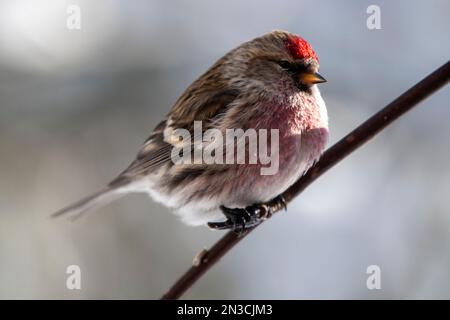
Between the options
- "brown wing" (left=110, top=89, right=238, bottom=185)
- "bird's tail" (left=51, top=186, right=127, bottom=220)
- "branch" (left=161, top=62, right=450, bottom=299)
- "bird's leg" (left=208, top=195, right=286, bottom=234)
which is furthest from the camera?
"bird's tail" (left=51, top=186, right=127, bottom=220)

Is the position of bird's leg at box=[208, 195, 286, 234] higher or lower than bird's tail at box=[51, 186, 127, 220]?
lower

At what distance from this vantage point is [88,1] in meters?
5.07

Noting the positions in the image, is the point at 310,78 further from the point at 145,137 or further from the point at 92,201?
the point at 145,137

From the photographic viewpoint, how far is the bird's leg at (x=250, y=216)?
8.31ft

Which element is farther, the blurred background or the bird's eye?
the blurred background

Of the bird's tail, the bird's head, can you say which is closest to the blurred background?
the bird's tail

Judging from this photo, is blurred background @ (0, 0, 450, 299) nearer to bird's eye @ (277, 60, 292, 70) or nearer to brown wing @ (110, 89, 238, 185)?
brown wing @ (110, 89, 238, 185)

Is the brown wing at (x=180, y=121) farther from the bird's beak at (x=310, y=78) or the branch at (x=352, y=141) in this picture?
the branch at (x=352, y=141)

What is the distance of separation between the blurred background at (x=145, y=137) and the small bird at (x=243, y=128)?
118cm

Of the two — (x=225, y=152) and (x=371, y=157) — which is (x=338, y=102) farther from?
(x=225, y=152)

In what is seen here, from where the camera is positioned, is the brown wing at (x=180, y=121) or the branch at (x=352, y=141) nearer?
the branch at (x=352, y=141)

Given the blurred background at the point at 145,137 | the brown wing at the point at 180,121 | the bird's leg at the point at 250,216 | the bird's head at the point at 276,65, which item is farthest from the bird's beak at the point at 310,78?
the blurred background at the point at 145,137

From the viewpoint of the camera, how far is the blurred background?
4.40m

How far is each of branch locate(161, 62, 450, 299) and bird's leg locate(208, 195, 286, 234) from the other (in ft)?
0.56
